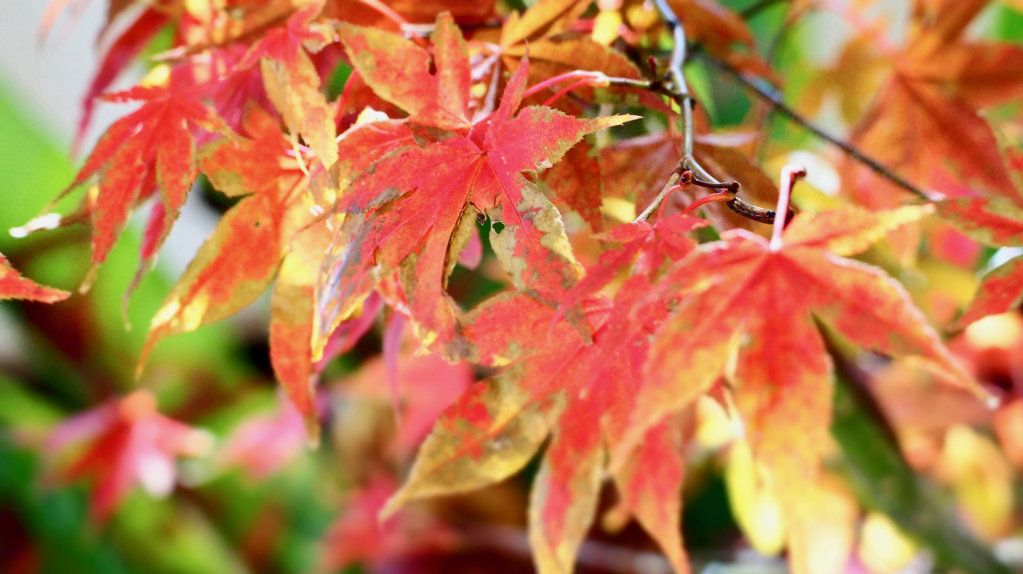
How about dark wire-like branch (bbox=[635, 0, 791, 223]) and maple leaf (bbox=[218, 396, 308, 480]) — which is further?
maple leaf (bbox=[218, 396, 308, 480])

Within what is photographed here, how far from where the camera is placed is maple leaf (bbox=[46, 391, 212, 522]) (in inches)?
41.2

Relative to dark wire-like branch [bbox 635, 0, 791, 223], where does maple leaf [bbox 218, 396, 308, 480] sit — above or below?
below

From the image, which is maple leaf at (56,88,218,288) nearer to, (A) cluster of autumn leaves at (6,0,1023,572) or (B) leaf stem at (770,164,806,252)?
(A) cluster of autumn leaves at (6,0,1023,572)

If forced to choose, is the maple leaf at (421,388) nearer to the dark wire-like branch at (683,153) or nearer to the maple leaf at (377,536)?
the maple leaf at (377,536)

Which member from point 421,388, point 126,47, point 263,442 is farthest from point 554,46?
point 263,442

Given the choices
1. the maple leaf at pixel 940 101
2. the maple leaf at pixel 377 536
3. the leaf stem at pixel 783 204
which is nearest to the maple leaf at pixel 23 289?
the leaf stem at pixel 783 204

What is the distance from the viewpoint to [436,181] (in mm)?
309

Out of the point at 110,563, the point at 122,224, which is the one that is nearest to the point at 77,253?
the point at 110,563

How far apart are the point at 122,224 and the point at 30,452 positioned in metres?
1.10

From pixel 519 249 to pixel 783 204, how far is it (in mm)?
89

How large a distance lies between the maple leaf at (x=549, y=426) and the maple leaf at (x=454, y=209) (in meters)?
0.04

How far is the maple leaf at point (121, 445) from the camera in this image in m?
1.05

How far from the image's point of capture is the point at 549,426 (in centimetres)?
32

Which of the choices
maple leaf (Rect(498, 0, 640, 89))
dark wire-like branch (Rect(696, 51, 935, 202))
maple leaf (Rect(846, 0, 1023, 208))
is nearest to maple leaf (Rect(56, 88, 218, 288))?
maple leaf (Rect(498, 0, 640, 89))
